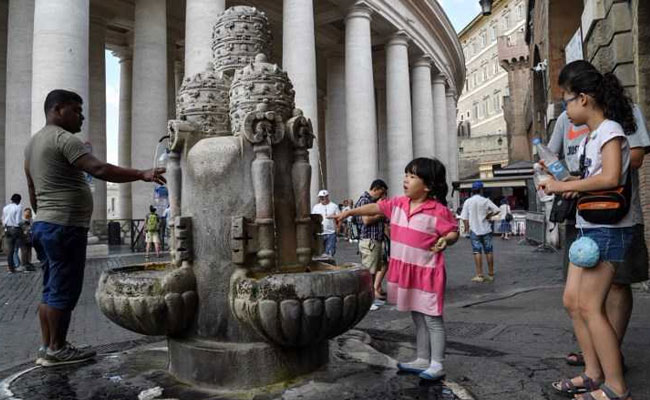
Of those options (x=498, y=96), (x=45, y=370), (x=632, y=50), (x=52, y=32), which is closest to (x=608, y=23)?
(x=632, y=50)

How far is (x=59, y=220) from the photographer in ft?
13.6

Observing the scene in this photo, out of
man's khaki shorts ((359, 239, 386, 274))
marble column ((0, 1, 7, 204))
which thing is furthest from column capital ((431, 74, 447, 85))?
man's khaki shorts ((359, 239, 386, 274))

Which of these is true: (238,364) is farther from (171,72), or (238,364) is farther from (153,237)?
→ (171,72)

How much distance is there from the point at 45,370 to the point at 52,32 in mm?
12572

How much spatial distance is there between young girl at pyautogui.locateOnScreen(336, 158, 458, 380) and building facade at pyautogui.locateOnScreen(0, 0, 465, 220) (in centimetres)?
759

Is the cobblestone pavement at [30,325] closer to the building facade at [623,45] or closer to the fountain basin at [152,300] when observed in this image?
the fountain basin at [152,300]

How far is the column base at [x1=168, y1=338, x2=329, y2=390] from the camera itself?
134 inches

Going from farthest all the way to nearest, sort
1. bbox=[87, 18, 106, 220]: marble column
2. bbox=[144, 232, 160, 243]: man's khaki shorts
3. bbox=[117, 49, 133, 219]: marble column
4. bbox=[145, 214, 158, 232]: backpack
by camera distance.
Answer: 1. bbox=[117, 49, 133, 219]: marble column
2. bbox=[87, 18, 106, 220]: marble column
3. bbox=[144, 232, 160, 243]: man's khaki shorts
4. bbox=[145, 214, 158, 232]: backpack

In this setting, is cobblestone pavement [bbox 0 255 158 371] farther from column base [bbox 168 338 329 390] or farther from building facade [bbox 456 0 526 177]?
building facade [bbox 456 0 526 177]

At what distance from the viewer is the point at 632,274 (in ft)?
11.4

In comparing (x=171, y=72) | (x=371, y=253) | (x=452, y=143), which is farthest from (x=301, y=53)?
(x=452, y=143)

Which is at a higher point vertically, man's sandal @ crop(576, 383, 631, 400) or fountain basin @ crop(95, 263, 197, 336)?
fountain basin @ crop(95, 263, 197, 336)

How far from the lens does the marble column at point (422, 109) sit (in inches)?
1242

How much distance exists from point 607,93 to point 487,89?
7555 centimetres
